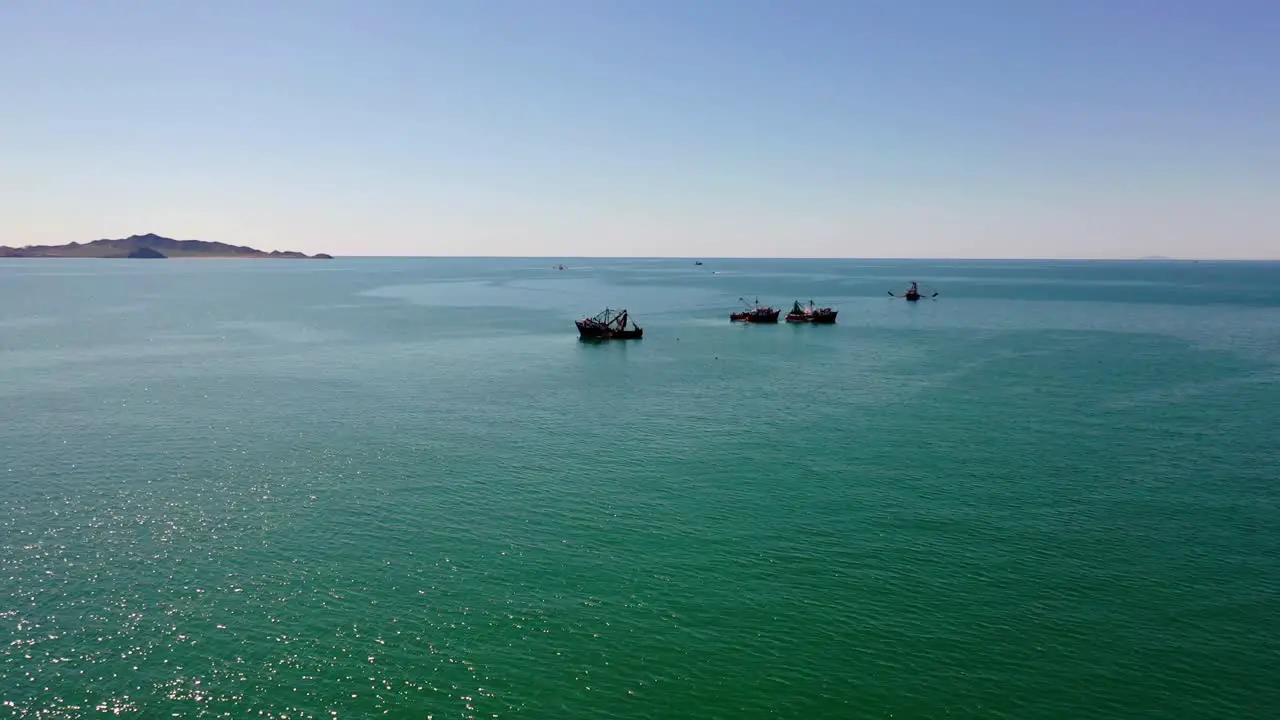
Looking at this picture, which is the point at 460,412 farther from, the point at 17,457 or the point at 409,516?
the point at 17,457

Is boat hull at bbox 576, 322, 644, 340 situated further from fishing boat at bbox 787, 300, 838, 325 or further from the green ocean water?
fishing boat at bbox 787, 300, 838, 325

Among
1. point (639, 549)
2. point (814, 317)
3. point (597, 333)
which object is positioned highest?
point (814, 317)

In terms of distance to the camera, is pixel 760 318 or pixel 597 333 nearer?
pixel 597 333

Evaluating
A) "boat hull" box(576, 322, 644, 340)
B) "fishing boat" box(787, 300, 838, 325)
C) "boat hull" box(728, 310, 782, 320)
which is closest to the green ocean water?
"boat hull" box(576, 322, 644, 340)

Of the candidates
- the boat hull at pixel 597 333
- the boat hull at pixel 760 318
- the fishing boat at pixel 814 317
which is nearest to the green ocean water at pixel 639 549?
the boat hull at pixel 597 333

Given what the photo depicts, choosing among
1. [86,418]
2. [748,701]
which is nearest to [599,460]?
[748,701]

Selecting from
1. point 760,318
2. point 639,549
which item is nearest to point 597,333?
point 760,318

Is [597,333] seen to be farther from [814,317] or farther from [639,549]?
[639,549]

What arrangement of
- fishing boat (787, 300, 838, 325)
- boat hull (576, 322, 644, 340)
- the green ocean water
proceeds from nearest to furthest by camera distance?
the green ocean water
boat hull (576, 322, 644, 340)
fishing boat (787, 300, 838, 325)
